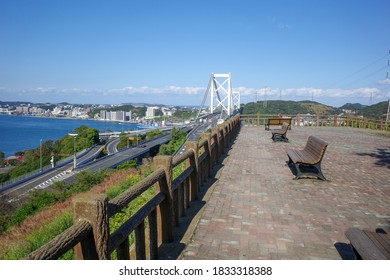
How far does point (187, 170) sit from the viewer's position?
4602mm

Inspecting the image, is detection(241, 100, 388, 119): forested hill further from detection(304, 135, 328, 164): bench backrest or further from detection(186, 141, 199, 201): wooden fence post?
detection(186, 141, 199, 201): wooden fence post

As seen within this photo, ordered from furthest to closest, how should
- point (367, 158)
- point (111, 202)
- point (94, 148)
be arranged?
point (94, 148) < point (367, 158) < point (111, 202)

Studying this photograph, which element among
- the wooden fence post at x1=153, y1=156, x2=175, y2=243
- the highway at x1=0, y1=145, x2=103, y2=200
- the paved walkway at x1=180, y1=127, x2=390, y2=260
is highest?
the wooden fence post at x1=153, y1=156, x2=175, y2=243

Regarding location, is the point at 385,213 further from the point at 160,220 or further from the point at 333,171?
the point at 160,220

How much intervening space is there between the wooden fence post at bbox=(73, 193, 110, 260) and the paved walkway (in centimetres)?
146

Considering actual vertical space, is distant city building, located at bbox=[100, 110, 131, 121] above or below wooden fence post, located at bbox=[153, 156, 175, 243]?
below

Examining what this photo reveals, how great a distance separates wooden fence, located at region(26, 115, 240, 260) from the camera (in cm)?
169

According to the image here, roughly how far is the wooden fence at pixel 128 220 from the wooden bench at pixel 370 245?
1663 mm

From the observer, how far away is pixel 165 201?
3436mm

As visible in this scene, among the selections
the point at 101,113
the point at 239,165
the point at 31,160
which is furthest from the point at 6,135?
the point at 239,165

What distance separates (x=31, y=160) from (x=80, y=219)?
56.1 m

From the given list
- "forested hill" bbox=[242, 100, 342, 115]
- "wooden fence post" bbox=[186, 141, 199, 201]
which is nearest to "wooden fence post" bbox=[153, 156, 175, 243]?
"wooden fence post" bbox=[186, 141, 199, 201]

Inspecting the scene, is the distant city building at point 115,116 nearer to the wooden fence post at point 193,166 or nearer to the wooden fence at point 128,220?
the wooden fence post at point 193,166

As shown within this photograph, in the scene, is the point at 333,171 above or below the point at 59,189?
above
